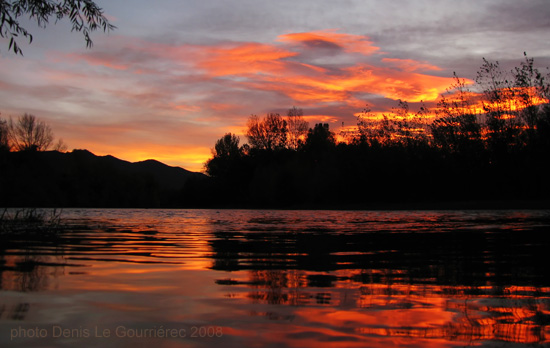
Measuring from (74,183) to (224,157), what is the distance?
101 feet

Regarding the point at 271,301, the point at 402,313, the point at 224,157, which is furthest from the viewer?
the point at 224,157

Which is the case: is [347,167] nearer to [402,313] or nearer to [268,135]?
[268,135]

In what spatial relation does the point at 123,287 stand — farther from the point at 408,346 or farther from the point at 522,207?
the point at 522,207

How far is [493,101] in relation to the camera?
191 feet

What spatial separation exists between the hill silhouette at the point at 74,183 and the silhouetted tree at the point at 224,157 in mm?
5990

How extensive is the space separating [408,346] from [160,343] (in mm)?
1978

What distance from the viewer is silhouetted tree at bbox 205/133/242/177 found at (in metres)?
103

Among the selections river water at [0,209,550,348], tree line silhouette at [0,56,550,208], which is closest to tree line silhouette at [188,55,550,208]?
tree line silhouette at [0,56,550,208]

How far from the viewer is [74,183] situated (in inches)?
3450

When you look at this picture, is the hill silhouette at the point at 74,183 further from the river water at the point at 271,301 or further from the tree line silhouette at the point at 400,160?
the river water at the point at 271,301

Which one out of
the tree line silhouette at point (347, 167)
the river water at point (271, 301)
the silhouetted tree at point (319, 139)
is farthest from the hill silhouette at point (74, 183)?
the river water at point (271, 301)

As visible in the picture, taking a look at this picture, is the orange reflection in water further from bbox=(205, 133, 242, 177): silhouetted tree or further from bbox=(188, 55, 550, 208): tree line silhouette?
bbox=(205, 133, 242, 177): silhouetted tree

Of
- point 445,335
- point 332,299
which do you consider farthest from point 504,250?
point 445,335

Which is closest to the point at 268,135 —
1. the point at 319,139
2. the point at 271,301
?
the point at 319,139
